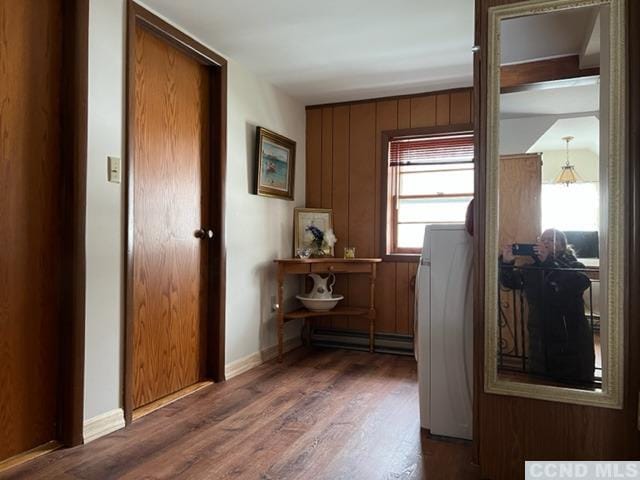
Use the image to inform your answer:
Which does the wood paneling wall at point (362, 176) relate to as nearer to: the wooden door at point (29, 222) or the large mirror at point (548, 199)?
the large mirror at point (548, 199)

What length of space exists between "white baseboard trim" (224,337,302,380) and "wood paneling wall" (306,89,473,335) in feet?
1.47

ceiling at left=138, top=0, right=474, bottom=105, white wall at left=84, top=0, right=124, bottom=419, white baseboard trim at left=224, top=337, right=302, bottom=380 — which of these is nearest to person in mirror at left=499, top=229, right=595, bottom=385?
ceiling at left=138, top=0, right=474, bottom=105

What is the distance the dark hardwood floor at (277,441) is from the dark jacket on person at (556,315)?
552 mm

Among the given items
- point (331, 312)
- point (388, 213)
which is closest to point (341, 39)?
point (388, 213)

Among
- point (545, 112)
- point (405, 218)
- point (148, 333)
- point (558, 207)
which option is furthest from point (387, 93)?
point (148, 333)

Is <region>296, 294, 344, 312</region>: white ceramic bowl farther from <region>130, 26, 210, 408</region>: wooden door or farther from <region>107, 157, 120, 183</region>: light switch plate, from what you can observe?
<region>107, 157, 120, 183</region>: light switch plate

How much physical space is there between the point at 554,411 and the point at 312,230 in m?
2.63

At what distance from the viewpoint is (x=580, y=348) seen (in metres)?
1.70

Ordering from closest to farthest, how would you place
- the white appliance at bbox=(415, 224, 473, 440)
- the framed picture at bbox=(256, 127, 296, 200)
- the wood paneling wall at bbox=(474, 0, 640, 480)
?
the wood paneling wall at bbox=(474, 0, 640, 480)
the white appliance at bbox=(415, 224, 473, 440)
the framed picture at bbox=(256, 127, 296, 200)

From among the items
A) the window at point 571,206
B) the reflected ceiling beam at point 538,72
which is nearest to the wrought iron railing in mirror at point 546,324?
the window at point 571,206

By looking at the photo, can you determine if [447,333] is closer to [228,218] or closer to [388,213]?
[228,218]

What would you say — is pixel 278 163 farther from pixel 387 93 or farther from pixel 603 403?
pixel 603 403

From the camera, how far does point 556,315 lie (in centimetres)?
174

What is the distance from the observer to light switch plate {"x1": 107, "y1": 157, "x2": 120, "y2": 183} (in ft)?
7.18
